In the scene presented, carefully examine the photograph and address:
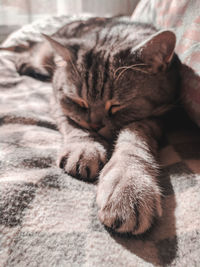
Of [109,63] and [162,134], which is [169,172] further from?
[109,63]

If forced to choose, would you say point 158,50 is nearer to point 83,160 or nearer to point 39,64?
point 83,160

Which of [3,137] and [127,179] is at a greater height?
[127,179]

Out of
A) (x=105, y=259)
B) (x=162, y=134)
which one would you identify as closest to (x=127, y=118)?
(x=162, y=134)

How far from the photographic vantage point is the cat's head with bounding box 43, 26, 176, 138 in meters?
0.80

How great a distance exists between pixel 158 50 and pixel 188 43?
0.12 m

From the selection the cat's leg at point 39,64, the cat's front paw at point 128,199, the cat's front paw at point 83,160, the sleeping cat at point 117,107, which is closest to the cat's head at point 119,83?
the sleeping cat at point 117,107

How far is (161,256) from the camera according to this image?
16.9 inches

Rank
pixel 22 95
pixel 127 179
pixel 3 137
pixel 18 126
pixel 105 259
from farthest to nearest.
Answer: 1. pixel 22 95
2. pixel 18 126
3. pixel 3 137
4. pixel 127 179
5. pixel 105 259

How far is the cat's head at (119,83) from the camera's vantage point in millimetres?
796

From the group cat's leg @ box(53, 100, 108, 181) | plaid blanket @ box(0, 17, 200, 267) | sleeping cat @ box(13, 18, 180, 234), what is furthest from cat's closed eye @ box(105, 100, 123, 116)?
plaid blanket @ box(0, 17, 200, 267)

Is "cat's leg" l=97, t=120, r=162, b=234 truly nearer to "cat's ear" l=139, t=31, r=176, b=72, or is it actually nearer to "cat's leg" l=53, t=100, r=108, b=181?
"cat's leg" l=53, t=100, r=108, b=181

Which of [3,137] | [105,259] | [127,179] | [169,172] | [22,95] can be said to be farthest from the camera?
[22,95]

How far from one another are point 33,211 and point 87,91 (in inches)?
18.9

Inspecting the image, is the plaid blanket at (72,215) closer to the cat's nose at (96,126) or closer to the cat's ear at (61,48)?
the cat's nose at (96,126)
